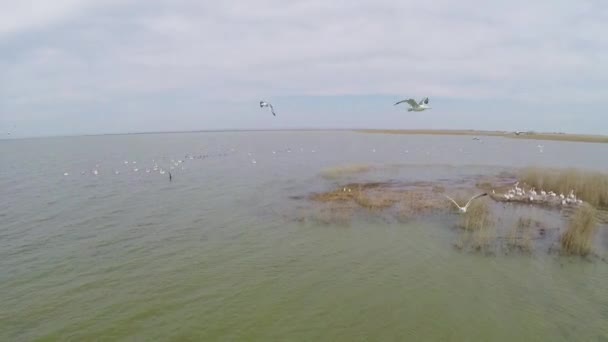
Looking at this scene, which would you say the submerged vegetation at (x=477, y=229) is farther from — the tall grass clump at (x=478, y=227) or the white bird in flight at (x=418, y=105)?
the white bird in flight at (x=418, y=105)

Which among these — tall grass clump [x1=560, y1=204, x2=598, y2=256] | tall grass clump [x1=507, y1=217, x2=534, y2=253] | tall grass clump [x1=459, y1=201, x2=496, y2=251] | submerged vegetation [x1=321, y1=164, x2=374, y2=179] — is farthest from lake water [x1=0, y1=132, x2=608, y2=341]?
submerged vegetation [x1=321, y1=164, x2=374, y2=179]

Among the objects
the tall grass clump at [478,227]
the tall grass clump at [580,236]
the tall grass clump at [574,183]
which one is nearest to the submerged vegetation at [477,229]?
the tall grass clump at [478,227]

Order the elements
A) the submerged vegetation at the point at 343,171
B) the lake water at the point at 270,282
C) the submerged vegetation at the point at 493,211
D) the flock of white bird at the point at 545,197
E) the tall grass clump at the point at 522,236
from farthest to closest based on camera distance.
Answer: the submerged vegetation at the point at 343,171 → the flock of white bird at the point at 545,197 → the submerged vegetation at the point at 493,211 → the tall grass clump at the point at 522,236 → the lake water at the point at 270,282

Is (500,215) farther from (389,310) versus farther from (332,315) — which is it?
(332,315)

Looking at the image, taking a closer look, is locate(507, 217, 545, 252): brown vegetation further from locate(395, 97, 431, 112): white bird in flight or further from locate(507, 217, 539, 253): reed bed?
locate(395, 97, 431, 112): white bird in flight

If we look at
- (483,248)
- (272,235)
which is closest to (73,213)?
(272,235)

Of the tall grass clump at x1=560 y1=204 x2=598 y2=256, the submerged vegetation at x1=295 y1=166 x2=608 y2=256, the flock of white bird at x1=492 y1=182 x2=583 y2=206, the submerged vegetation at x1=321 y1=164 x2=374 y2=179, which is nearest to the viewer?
the tall grass clump at x1=560 y1=204 x2=598 y2=256
